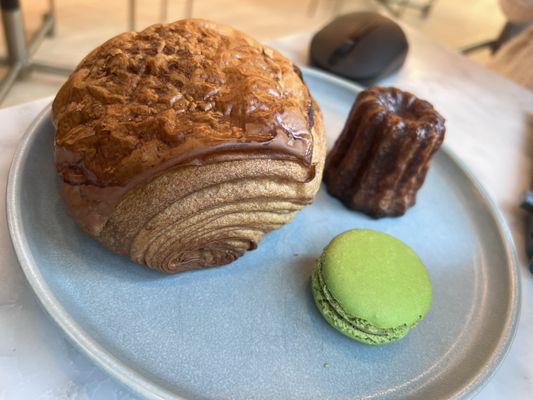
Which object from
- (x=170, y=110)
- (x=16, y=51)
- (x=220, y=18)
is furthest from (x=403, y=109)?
(x=220, y=18)

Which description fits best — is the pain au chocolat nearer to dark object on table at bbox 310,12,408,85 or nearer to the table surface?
the table surface

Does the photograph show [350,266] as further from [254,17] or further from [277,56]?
[254,17]

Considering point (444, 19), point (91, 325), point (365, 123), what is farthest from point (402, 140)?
point (444, 19)

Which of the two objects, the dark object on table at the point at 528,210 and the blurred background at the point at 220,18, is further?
the blurred background at the point at 220,18

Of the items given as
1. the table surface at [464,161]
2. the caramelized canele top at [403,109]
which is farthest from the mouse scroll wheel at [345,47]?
the caramelized canele top at [403,109]

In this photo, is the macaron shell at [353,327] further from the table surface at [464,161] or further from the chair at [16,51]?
the chair at [16,51]
